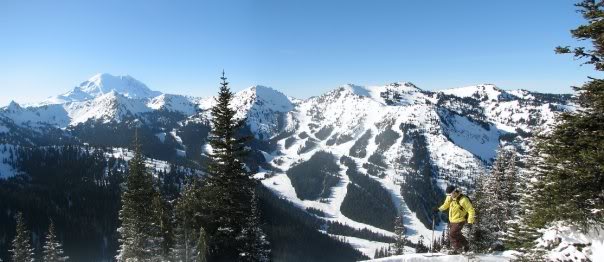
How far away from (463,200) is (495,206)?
29878 mm

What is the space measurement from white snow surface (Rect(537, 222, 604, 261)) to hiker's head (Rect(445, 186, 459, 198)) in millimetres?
3869

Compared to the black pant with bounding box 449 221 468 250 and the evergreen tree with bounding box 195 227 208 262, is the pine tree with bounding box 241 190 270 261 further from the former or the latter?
the black pant with bounding box 449 221 468 250

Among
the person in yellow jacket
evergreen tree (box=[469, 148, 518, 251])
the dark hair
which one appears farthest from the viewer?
evergreen tree (box=[469, 148, 518, 251])

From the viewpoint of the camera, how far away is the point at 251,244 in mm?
26688

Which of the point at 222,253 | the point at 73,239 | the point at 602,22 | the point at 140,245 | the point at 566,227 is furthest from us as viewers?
the point at 73,239

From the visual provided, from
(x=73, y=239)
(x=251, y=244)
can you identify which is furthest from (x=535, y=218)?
(x=73, y=239)

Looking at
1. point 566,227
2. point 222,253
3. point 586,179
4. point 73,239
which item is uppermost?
point 586,179

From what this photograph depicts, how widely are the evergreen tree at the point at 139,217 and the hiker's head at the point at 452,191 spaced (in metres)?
25.4

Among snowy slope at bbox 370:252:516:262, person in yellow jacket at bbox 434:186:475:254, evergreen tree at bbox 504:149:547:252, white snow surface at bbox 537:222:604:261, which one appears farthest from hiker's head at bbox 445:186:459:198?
white snow surface at bbox 537:222:604:261

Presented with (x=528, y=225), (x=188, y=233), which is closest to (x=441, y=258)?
(x=528, y=225)

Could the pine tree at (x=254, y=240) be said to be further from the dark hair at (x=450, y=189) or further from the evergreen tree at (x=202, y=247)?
the dark hair at (x=450, y=189)

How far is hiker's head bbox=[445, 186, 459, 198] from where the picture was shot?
18.8 metres

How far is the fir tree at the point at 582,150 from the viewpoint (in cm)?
1645

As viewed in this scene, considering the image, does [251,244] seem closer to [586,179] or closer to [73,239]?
[586,179]
